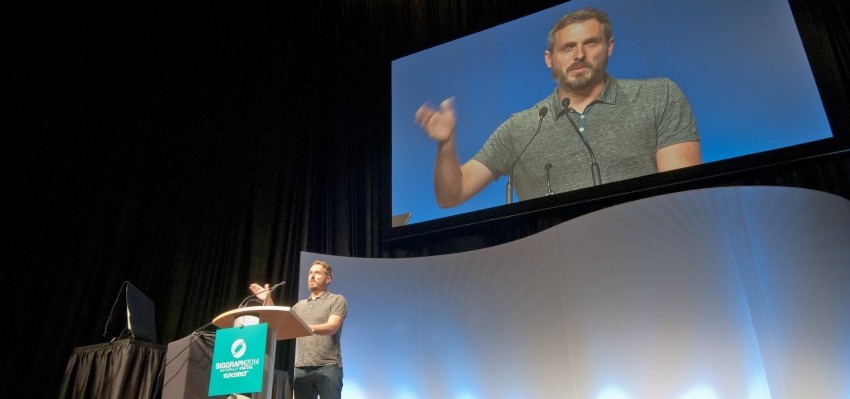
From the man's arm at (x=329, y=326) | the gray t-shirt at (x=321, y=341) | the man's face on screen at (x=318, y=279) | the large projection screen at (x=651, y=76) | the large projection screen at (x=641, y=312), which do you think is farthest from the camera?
the large projection screen at (x=651, y=76)

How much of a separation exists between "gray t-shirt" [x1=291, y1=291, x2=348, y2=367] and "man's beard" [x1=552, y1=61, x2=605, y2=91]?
8.55 ft

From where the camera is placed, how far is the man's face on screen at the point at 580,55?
476cm

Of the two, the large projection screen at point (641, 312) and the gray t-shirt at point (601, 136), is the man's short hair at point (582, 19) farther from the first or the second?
the large projection screen at point (641, 312)

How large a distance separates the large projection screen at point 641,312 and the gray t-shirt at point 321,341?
1.05 m

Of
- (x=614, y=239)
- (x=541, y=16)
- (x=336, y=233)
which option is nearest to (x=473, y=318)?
(x=614, y=239)

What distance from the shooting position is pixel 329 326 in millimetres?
3111

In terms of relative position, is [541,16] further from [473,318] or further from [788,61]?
[473,318]

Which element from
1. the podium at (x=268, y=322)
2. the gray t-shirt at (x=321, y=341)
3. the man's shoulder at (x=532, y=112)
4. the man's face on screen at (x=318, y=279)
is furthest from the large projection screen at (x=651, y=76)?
the podium at (x=268, y=322)

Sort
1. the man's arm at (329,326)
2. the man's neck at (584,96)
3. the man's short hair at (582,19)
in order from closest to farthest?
the man's arm at (329,326) → the man's neck at (584,96) → the man's short hair at (582,19)

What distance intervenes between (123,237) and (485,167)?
2.94 meters

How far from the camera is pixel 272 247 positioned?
5352 millimetres

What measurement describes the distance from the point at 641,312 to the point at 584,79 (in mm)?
2125

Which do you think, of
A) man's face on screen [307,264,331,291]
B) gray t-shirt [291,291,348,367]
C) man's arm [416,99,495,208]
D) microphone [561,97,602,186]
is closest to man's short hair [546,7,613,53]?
microphone [561,97,602,186]

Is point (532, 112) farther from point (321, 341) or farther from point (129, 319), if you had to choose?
point (129, 319)
